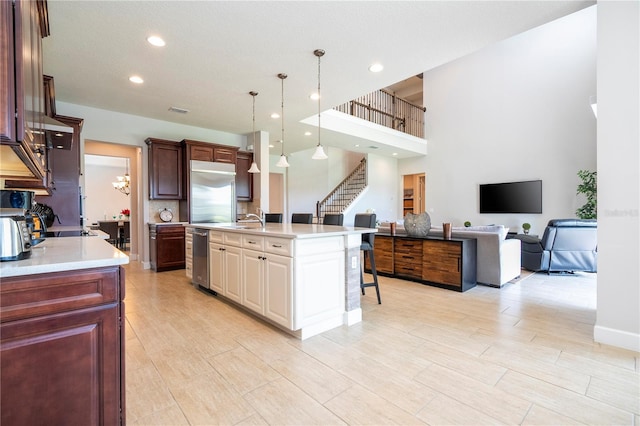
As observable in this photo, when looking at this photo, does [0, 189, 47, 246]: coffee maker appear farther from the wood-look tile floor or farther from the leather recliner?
the leather recliner

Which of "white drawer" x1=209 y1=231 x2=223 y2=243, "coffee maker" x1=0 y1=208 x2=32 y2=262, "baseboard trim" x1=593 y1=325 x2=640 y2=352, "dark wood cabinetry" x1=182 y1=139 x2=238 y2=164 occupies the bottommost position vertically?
"baseboard trim" x1=593 y1=325 x2=640 y2=352

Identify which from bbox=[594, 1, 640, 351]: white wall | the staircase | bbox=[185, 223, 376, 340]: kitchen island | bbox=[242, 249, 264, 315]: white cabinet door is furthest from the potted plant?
bbox=[242, 249, 264, 315]: white cabinet door

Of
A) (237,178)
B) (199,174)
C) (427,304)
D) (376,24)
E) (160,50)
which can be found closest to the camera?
(376,24)

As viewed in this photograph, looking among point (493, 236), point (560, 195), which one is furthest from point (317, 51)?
point (560, 195)

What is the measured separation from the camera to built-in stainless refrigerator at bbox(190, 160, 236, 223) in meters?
5.62

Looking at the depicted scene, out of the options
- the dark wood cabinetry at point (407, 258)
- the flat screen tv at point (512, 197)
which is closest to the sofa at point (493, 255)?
the dark wood cabinetry at point (407, 258)

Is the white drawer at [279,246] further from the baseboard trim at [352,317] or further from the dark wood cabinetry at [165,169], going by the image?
the dark wood cabinetry at [165,169]

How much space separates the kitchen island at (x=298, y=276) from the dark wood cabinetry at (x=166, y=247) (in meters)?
2.64

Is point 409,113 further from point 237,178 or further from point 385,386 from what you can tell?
point 385,386

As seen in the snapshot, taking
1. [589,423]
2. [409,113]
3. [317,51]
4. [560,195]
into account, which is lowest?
[589,423]

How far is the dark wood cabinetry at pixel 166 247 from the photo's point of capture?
526 centimetres

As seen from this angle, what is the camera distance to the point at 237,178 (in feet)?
20.9

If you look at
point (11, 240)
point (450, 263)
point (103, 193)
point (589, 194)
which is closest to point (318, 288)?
point (11, 240)

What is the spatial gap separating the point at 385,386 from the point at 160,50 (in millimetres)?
3647
